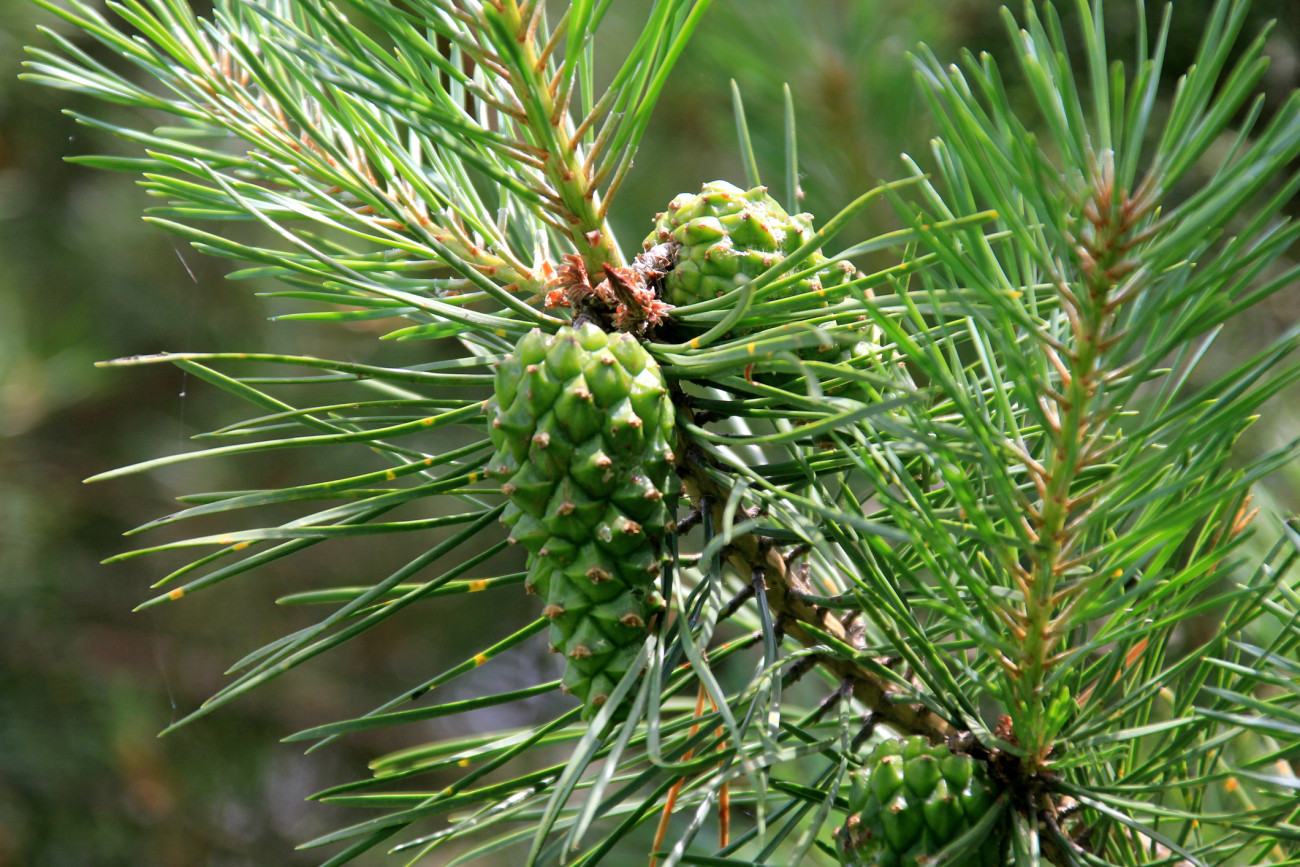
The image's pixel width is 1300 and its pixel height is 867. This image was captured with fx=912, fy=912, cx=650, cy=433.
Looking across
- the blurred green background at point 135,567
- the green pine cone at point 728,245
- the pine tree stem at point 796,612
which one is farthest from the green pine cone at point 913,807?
the blurred green background at point 135,567

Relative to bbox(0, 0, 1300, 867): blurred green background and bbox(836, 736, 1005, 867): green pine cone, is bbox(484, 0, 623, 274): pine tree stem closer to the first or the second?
bbox(836, 736, 1005, 867): green pine cone

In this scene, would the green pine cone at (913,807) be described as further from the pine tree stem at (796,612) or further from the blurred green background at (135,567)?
the blurred green background at (135,567)

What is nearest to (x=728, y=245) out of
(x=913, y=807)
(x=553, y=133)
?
(x=553, y=133)

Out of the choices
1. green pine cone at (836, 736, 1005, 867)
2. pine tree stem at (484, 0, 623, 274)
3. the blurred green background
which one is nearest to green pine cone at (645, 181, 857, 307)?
pine tree stem at (484, 0, 623, 274)

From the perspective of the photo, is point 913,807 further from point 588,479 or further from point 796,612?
point 588,479

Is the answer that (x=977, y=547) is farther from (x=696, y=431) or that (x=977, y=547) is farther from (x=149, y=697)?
(x=149, y=697)
